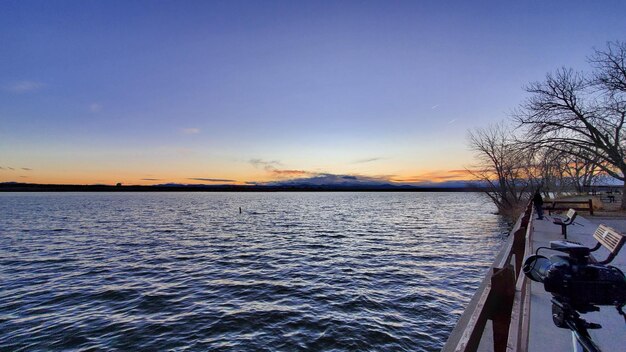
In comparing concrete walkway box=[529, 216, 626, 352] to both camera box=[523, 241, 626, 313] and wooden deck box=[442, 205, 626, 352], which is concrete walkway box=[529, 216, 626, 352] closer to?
wooden deck box=[442, 205, 626, 352]

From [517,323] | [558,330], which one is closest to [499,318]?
[517,323]

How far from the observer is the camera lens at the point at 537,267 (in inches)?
122

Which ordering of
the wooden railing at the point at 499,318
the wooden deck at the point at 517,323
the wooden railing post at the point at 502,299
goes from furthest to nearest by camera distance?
the wooden railing post at the point at 502,299 < the wooden deck at the point at 517,323 < the wooden railing at the point at 499,318

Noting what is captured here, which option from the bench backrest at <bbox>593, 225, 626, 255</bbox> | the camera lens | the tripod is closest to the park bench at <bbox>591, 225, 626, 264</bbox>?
the bench backrest at <bbox>593, 225, 626, 255</bbox>

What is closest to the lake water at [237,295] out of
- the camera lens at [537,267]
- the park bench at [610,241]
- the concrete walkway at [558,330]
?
the concrete walkway at [558,330]

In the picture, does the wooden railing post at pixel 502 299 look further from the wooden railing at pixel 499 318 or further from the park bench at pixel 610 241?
the park bench at pixel 610 241

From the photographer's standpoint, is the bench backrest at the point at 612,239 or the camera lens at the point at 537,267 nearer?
the camera lens at the point at 537,267

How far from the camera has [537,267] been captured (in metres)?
3.26

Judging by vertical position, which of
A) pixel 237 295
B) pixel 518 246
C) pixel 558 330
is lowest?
pixel 237 295

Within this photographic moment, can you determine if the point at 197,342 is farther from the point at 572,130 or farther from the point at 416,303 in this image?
the point at 572,130

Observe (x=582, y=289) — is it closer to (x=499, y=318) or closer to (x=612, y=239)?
(x=499, y=318)

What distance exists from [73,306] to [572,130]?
30520 mm

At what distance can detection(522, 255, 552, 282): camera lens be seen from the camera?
309 centimetres

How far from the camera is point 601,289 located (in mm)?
2713
